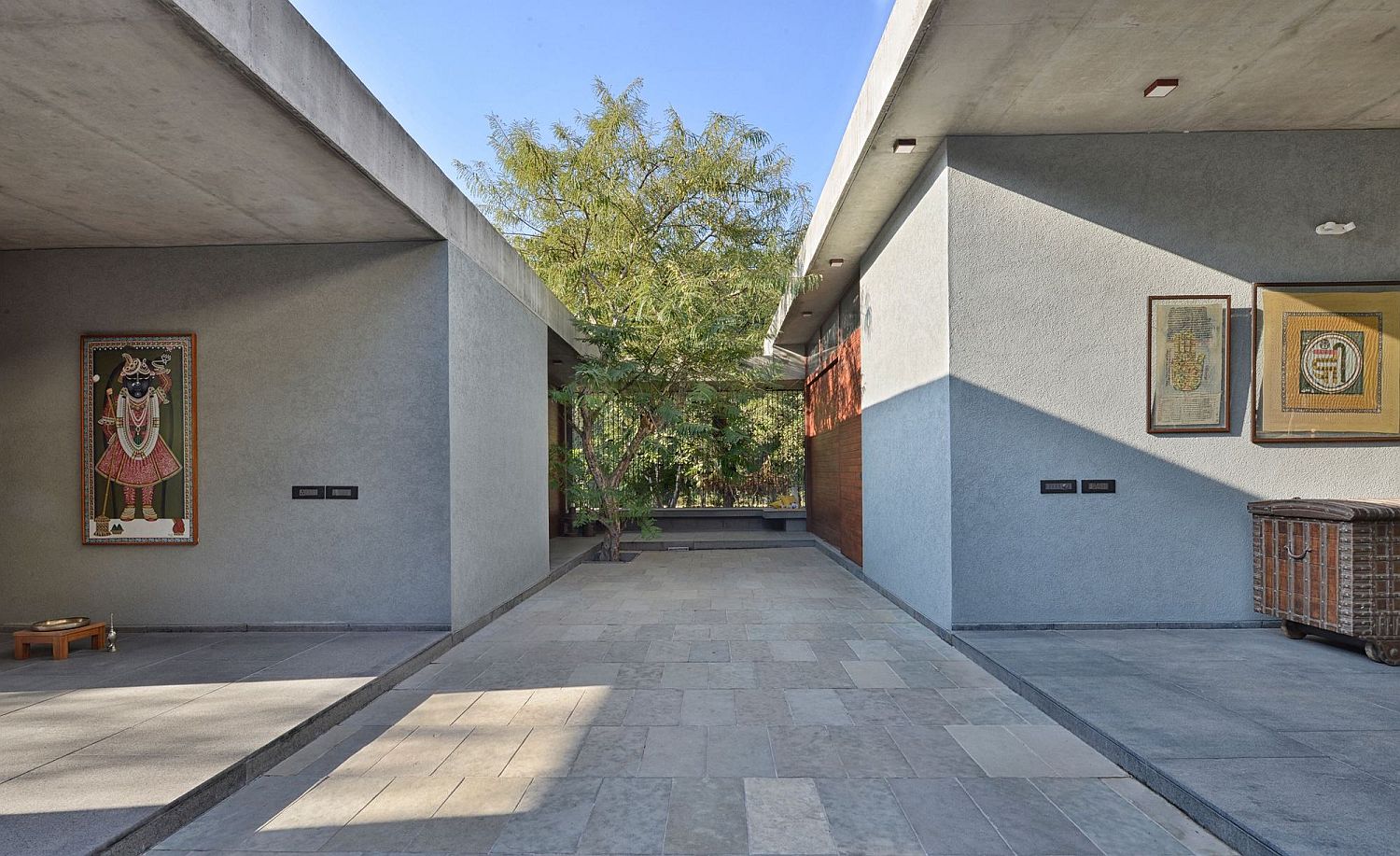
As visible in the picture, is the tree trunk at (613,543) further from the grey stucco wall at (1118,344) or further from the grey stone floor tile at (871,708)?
the grey stone floor tile at (871,708)

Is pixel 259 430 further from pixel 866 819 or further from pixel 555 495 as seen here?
pixel 555 495

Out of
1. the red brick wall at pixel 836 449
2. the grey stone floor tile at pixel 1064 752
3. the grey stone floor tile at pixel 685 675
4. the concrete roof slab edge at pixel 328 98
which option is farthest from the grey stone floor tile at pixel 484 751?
the red brick wall at pixel 836 449

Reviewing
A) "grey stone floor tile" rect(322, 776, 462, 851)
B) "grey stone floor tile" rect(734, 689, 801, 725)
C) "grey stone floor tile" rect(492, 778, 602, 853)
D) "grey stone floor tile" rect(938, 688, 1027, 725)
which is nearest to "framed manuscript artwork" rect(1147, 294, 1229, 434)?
"grey stone floor tile" rect(938, 688, 1027, 725)

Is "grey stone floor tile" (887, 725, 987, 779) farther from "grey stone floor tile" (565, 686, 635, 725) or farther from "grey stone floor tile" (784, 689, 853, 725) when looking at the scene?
"grey stone floor tile" (565, 686, 635, 725)

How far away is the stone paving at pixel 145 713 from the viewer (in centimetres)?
259

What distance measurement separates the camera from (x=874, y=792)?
9.49 feet

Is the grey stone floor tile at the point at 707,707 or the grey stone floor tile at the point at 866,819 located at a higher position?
the grey stone floor tile at the point at 866,819

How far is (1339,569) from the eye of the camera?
429 centimetres

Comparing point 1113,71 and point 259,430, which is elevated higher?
point 1113,71

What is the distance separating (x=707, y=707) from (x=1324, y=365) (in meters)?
4.68

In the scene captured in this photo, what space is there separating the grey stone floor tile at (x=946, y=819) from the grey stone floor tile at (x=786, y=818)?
0.32 metres

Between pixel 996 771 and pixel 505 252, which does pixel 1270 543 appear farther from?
pixel 505 252

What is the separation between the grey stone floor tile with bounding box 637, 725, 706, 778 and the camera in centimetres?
311

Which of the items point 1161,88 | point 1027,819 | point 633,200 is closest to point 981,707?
point 1027,819
